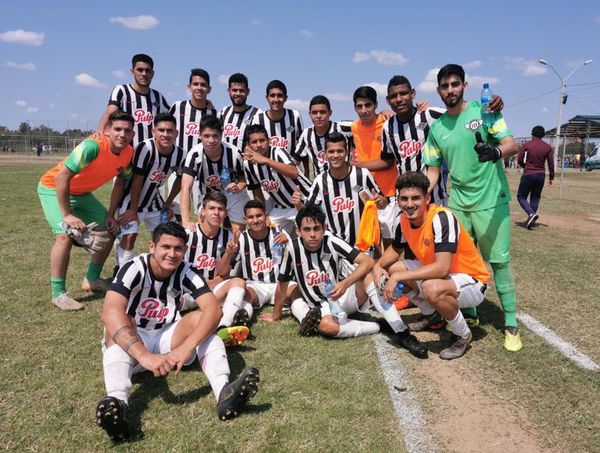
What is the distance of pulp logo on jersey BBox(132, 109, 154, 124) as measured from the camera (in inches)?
237

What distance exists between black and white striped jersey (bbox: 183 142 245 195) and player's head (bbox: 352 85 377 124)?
1.58m

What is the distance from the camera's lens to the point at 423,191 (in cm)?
394

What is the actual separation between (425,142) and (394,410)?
2928 mm

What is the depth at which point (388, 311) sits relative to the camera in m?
4.09

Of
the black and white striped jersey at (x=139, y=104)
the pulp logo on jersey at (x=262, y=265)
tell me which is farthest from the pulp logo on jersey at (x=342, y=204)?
the black and white striped jersey at (x=139, y=104)

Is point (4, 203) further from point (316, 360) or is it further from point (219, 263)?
point (316, 360)

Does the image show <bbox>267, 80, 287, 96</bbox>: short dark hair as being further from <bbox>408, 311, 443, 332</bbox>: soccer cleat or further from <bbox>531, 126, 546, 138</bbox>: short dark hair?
<bbox>531, 126, 546, 138</bbox>: short dark hair

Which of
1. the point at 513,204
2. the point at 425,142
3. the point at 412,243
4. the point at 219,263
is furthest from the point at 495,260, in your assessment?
the point at 513,204

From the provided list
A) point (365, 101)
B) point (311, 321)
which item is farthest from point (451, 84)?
point (311, 321)

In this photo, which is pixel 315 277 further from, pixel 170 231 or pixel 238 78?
pixel 238 78

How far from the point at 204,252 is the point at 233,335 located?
1305mm

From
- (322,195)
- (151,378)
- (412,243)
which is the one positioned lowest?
(151,378)

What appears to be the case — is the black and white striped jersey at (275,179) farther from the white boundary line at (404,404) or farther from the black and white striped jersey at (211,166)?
the white boundary line at (404,404)

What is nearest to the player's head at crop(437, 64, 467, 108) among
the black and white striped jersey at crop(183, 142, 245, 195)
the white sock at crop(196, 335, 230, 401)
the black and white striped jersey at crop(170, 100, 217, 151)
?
the black and white striped jersey at crop(183, 142, 245, 195)
